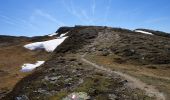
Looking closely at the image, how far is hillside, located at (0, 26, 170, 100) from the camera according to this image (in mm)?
40312

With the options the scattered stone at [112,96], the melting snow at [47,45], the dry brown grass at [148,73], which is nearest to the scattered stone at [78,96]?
the scattered stone at [112,96]

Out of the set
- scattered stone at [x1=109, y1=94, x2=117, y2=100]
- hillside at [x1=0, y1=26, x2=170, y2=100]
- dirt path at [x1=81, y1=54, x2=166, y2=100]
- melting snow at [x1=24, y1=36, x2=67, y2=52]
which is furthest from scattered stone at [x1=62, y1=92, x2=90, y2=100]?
melting snow at [x1=24, y1=36, x2=67, y2=52]

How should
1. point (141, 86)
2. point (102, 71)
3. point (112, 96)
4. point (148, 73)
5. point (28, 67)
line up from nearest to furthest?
1. point (112, 96)
2. point (141, 86)
3. point (102, 71)
4. point (148, 73)
5. point (28, 67)

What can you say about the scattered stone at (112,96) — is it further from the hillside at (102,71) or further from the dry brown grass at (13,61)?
the dry brown grass at (13,61)

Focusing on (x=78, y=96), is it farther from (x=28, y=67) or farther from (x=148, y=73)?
(x=28, y=67)

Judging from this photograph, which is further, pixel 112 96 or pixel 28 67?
pixel 28 67

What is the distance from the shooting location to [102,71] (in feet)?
168

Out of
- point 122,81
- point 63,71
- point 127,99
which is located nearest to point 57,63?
point 63,71

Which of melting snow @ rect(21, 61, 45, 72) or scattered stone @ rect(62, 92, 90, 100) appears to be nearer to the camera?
scattered stone @ rect(62, 92, 90, 100)

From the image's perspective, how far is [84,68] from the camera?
53938mm

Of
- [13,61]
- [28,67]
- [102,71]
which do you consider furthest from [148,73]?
[13,61]

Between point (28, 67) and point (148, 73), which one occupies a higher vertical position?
point (148, 73)

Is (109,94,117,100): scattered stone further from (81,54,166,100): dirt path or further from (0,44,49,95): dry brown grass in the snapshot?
(0,44,49,95): dry brown grass

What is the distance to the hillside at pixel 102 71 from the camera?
40312 mm
